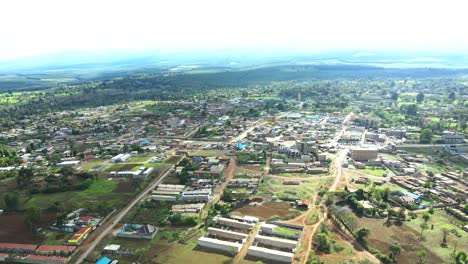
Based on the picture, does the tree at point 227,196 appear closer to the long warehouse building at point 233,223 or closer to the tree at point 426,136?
the long warehouse building at point 233,223

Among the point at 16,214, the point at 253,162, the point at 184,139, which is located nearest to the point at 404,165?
the point at 253,162

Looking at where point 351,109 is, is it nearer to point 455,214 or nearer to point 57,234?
Result: point 455,214

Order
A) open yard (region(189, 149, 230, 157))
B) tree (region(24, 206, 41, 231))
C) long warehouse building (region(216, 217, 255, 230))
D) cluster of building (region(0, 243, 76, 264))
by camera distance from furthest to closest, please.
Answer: open yard (region(189, 149, 230, 157))
tree (region(24, 206, 41, 231))
long warehouse building (region(216, 217, 255, 230))
cluster of building (region(0, 243, 76, 264))

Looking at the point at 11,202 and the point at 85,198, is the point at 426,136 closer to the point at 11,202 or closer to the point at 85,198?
the point at 85,198

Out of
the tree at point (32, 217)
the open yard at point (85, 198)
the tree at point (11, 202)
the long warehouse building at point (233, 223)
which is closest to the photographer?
the long warehouse building at point (233, 223)

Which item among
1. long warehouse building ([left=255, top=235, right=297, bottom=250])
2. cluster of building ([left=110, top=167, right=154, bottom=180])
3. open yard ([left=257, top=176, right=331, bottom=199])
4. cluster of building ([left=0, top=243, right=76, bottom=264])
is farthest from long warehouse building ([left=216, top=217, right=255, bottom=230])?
cluster of building ([left=110, top=167, right=154, bottom=180])

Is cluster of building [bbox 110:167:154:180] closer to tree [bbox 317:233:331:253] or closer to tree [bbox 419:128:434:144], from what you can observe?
tree [bbox 317:233:331:253]

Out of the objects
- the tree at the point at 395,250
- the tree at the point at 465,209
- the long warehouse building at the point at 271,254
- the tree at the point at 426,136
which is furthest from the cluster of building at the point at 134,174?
the tree at the point at 426,136

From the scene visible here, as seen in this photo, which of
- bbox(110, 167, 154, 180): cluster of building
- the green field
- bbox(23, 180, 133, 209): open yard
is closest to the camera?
bbox(23, 180, 133, 209): open yard

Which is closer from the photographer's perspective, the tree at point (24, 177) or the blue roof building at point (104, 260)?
the blue roof building at point (104, 260)

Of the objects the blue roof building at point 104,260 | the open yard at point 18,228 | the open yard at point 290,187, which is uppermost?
the blue roof building at point 104,260

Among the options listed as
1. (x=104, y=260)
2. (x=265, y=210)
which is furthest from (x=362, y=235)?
(x=104, y=260)
